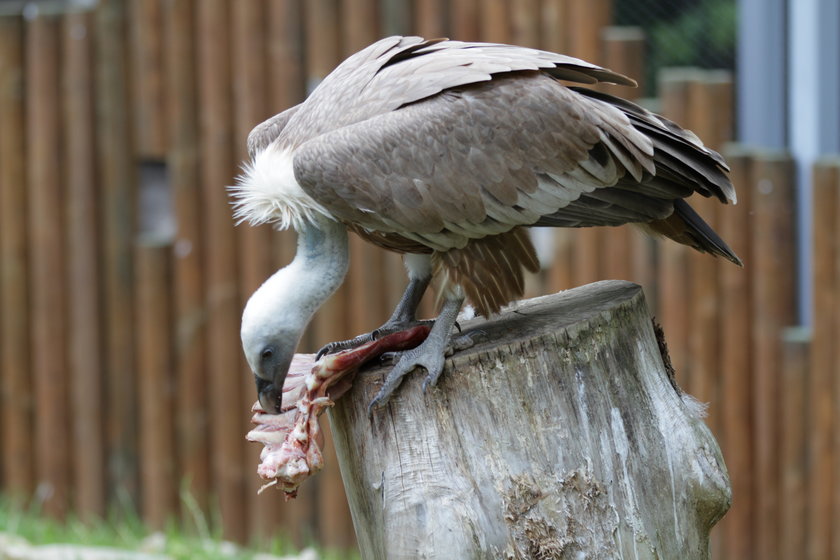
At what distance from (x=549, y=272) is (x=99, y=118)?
2.81 meters

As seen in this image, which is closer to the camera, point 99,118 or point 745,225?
point 745,225

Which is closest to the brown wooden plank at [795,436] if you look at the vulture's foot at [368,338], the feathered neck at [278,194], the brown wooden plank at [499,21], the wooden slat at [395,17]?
the brown wooden plank at [499,21]

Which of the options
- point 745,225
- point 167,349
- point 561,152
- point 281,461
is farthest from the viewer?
point 167,349

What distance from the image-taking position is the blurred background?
6.01 m

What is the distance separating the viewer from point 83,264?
6.93m

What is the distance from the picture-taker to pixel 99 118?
273 inches

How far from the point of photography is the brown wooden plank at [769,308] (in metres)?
5.93

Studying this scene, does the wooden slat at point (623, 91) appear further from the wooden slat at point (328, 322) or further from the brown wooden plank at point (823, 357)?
the wooden slat at point (328, 322)

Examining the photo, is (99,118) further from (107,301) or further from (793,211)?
(793,211)

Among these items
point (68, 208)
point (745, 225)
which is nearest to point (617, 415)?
point (745, 225)

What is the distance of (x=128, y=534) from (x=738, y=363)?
344 cm

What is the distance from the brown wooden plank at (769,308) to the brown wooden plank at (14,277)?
4257mm

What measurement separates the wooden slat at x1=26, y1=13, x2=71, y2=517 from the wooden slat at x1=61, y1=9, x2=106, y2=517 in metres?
0.06

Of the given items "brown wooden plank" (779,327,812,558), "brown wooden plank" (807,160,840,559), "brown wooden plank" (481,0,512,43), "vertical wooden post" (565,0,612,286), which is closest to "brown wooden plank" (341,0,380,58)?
"brown wooden plank" (481,0,512,43)
